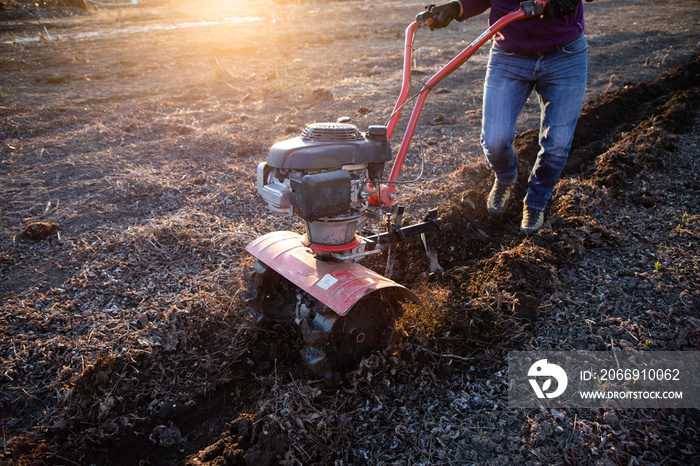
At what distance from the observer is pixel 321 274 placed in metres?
2.28

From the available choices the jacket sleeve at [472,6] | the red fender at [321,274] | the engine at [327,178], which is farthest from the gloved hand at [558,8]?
the red fender at [321,274]

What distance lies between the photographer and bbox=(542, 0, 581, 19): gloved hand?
2566 millimetres

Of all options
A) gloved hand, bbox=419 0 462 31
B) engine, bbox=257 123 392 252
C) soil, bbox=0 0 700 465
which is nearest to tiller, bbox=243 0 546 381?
engine, bbox=257 123 392 252

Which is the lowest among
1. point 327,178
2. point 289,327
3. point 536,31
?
point 289,327

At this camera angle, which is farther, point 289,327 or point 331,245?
point 289,327

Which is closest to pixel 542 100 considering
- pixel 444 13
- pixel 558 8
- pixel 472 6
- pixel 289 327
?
pixel 558 8

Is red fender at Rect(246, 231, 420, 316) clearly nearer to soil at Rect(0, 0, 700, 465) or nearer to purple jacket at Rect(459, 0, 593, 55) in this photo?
soil at Rect(0, 0, 700, 465)

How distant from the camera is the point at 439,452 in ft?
6.21

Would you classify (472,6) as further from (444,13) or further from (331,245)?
(331,245)

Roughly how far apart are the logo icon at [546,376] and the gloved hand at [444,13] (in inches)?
91.7

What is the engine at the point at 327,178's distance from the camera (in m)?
2.13

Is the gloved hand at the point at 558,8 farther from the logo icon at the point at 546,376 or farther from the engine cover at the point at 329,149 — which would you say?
the logo icon at the point at 546,376

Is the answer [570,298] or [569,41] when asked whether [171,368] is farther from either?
[569,41]

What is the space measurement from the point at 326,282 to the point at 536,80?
86.5 inches
